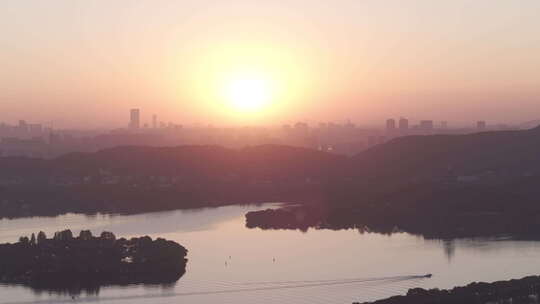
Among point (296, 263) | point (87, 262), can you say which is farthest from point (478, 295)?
point (87, 262)

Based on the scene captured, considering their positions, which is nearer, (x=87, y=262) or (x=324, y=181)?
(x=87, y=262)

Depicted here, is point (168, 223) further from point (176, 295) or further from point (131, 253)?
point (176, 295)

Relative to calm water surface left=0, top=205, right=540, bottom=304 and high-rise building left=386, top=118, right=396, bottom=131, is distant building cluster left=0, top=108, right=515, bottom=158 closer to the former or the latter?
high-rise building left=386, top=118, right=396, bottom=131

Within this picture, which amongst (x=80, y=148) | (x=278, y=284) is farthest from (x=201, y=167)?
(x=278, y=284)

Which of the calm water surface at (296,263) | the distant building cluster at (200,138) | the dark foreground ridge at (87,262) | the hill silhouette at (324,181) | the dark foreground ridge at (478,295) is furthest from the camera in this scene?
the distant building cluster at (200,138)

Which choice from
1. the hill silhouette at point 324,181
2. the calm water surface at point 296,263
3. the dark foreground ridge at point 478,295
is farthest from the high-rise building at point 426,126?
the dark foreground ridge at point 478,295

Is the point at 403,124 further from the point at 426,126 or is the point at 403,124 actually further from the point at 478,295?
the point at 478,295

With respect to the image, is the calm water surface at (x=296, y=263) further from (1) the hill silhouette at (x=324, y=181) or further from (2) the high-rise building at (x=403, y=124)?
(2) the high-rise building at (x=403, y=124)
